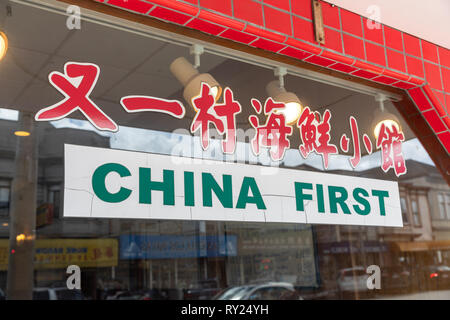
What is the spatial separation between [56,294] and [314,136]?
1.47m

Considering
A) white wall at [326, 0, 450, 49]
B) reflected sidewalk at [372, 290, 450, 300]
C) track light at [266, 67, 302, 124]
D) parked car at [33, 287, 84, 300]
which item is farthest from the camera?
white wall at [326, 0, 450, 49]

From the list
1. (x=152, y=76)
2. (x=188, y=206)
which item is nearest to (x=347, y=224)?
(x=188, y=206)

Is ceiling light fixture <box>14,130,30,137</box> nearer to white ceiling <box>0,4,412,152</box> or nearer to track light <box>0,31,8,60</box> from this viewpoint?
white ceiling <box>0,4,412,152</box>

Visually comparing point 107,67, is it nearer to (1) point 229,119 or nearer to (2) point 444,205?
(1) point 229,119

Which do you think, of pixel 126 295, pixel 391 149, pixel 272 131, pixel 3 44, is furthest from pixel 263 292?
→ pixel 3 44

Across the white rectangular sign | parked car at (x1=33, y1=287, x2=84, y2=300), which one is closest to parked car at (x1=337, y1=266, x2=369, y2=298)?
the white rectangular sign

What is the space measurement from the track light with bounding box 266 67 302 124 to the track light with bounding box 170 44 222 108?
334 mm

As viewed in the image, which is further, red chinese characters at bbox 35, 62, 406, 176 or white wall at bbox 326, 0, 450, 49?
white wall at bbox 326, 0, 450, 49

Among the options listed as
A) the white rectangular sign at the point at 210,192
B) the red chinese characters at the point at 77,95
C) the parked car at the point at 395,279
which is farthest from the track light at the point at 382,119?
the red chinese characters at the point at 77,95

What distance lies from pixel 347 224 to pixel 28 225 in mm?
1526

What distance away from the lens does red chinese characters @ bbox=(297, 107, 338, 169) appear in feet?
7.50

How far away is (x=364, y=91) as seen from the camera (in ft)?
8.66

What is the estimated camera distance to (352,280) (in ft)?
7.42

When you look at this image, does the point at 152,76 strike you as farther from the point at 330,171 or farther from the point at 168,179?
the point at 330,171
